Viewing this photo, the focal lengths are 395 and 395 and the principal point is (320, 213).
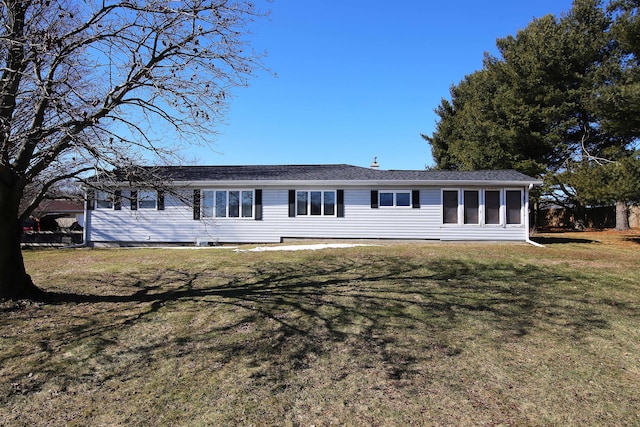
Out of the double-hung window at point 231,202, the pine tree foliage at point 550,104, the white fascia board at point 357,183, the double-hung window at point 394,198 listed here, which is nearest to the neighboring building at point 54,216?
the double-hung window at point 231,202

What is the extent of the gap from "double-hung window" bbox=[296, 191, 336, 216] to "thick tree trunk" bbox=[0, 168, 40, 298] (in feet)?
34.2

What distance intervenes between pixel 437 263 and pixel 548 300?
348 centimetres

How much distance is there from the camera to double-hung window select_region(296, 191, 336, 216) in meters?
15.9

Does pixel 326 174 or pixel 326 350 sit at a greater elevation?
pixel 326 174

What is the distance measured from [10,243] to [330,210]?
36.3 ft

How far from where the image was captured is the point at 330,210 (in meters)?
15.9

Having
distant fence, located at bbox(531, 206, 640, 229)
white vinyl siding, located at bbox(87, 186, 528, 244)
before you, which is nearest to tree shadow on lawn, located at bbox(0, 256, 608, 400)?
white vinyl siding, located at bbox(87, 186, 528, 244)

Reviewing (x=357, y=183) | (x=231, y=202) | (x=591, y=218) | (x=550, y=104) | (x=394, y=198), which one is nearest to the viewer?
(x=357, y=183)

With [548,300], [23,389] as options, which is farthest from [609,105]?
[23,389]

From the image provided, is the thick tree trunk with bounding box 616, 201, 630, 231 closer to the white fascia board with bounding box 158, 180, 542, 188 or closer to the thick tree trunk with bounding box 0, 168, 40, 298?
the white fascia board with bounding box 158, 180, 542, 188

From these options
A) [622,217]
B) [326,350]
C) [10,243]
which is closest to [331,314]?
[326,350]

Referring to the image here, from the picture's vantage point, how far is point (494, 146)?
78.7 ft

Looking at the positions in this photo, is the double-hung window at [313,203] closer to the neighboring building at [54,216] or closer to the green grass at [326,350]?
the green grass at [326,350]

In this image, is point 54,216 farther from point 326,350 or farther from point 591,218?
point 591,218
